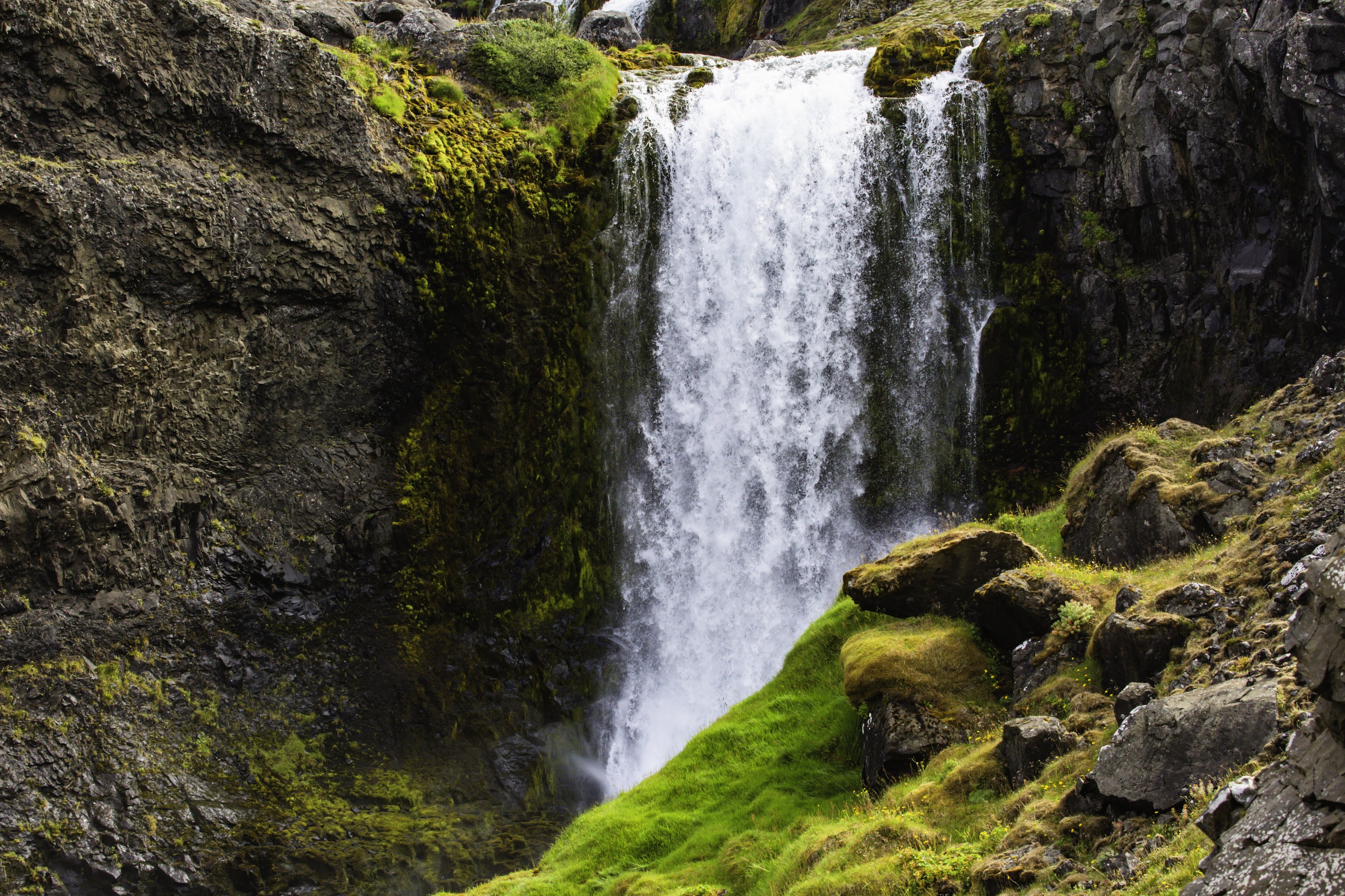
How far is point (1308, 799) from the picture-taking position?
438 centimetres

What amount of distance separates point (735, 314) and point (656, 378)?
2.44 meters

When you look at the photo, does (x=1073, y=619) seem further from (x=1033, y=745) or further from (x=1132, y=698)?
(x=1132, y=698)

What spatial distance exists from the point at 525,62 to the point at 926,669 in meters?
18.2

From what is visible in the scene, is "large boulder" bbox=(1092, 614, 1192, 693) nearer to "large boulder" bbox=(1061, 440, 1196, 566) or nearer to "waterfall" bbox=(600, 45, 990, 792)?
"large boulder" bbox=(1061, 440, 1196, 566)

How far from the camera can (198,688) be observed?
1764 cm

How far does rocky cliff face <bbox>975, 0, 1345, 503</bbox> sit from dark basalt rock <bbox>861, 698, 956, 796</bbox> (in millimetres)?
12164

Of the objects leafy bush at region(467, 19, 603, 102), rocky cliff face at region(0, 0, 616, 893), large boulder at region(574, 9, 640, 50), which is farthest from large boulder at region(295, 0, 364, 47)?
large boulder at region(574, 9, 640, 50)

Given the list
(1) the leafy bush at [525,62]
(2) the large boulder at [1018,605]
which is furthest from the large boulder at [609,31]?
(2) the large boulder at [1018,605]

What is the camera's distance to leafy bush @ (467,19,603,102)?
22.5 meters

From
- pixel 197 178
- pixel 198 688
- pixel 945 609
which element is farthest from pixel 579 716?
pixel 197 178

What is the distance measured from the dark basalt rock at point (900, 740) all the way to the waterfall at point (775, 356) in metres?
9.60

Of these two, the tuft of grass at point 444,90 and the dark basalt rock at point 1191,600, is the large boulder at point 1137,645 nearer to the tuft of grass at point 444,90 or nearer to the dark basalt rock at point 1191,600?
the dark basalt rock at point 1191,600

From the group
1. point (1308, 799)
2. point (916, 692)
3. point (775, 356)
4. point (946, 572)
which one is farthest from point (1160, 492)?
point (775, 356)

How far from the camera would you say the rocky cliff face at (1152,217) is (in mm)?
17812
